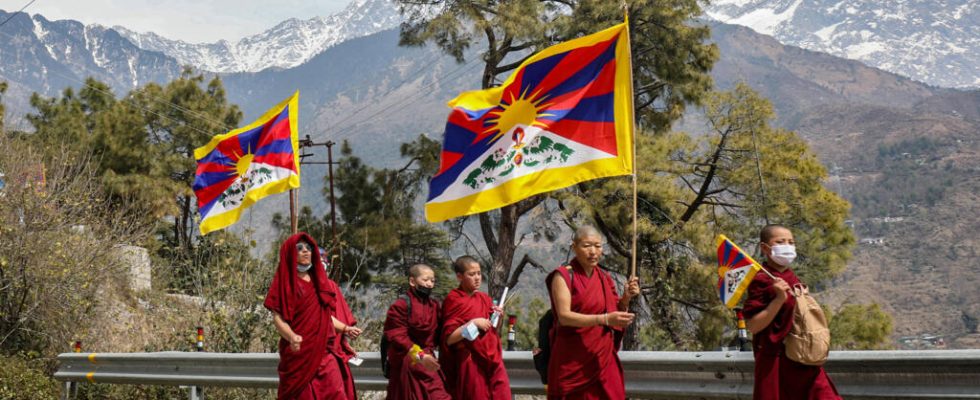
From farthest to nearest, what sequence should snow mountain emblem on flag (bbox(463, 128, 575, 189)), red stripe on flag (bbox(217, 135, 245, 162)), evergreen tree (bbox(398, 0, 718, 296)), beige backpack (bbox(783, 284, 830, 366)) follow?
evergreen tree (bbox(398, 0, 718, 296)) < red stripe on flag (bbox(217, 135, 245, 162)) < snow mountain emblem on flag (bbox(463, 128, 575, 189)) < beige backpack (bbox(783, 284, 830, 366))

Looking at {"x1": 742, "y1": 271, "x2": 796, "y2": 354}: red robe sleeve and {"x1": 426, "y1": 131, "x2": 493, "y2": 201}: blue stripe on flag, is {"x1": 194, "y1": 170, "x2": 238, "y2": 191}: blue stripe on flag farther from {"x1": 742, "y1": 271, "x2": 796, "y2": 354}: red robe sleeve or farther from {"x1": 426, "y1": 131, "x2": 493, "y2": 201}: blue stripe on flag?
{"x1": 742, "y1": 271, "x2": 796, "y2": 354}: red robe sleeve

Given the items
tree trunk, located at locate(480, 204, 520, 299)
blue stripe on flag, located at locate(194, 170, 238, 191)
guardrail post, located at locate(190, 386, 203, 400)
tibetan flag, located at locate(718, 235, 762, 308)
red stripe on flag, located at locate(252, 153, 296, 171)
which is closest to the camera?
tibetan flag, located at locate(718, 235, 762, 308)

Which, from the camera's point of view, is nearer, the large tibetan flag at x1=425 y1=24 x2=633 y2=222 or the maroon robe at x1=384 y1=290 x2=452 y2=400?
the large tibetan flag at x1=425 y1=24 x2=633 y2=222

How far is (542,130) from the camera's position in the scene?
781 centimetres

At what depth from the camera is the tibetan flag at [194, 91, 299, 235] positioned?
10672mm

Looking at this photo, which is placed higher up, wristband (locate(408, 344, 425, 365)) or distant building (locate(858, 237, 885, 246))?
distant building (locate(858, 237, 885, 246))

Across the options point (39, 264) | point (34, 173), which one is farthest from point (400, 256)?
point (39, 264)

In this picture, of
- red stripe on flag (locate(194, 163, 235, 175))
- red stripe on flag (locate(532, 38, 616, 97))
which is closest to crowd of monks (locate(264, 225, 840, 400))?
red stripe on flag (locate(532, 38, 616, 97))

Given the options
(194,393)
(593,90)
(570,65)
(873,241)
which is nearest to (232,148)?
(194,393)

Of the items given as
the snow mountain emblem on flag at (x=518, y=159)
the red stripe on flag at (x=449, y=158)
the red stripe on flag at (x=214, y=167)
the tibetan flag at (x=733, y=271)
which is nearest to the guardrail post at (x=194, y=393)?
the red stripe on flag at (x=214, y=167)

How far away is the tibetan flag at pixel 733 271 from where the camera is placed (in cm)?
620

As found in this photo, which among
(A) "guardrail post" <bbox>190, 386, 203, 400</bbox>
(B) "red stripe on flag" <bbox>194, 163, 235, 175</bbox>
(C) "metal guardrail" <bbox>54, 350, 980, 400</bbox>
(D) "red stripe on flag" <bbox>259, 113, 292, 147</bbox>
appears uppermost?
(D) "red stripe on flag" <bbox>259, 113, 292, 147</bbox>

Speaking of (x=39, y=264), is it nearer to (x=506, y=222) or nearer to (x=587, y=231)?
(x=587, y=231)

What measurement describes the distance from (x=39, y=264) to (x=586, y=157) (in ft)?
27.9
